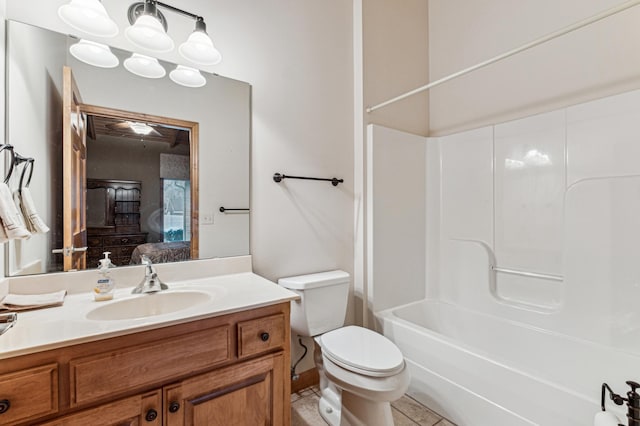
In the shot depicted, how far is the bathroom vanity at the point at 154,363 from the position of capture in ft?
2.68

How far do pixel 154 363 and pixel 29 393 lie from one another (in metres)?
0.30

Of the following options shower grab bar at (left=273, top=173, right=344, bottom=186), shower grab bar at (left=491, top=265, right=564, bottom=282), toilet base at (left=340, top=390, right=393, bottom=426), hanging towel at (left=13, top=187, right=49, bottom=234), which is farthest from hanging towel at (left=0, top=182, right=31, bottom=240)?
shower grab bar at (left=491, top=265, right=564, bottom=282)

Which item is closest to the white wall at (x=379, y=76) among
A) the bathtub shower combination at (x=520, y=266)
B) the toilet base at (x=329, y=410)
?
the bathtub shower combination at (x=520, y=266)

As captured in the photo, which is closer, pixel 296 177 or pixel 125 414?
pixel 125 414

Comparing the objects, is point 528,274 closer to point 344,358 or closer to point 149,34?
point 344,358

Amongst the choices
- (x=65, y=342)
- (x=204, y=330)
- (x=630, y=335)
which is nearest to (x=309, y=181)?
(x=204, y=330)

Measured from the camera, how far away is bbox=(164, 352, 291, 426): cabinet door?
3.36 ft

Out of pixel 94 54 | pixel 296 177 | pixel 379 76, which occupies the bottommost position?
pixel 296 177

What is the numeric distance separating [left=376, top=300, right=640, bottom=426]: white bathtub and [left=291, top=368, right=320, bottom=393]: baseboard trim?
0.55 metres

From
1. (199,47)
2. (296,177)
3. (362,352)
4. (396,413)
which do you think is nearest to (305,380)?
(396,413)

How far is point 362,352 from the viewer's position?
57.2 inches

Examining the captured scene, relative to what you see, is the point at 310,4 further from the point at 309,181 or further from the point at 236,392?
the point at 236,392

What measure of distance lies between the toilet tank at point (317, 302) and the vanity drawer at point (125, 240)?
769 mm

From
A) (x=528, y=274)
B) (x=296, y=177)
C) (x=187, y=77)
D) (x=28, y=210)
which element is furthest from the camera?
(x=528, y=274)
